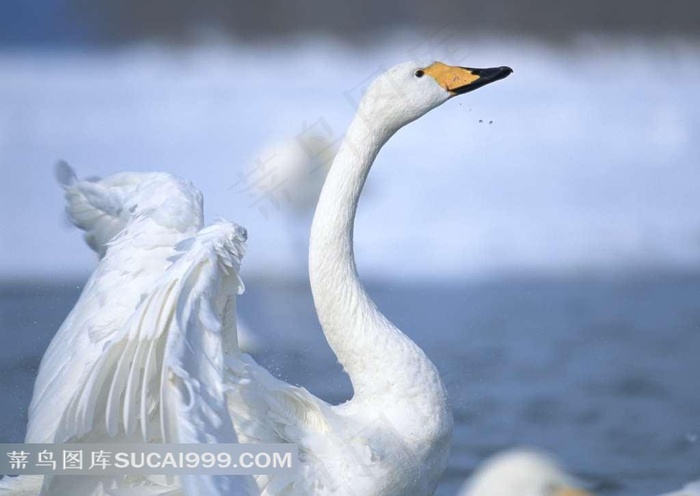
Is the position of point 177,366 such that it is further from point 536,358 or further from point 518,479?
point 536,358

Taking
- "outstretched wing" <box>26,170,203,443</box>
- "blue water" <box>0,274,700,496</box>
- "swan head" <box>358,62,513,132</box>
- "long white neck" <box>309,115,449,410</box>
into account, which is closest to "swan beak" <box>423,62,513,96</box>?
"swan head" <box>358,62,513,132</box>

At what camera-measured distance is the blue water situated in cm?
280

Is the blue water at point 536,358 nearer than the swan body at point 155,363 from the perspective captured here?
No

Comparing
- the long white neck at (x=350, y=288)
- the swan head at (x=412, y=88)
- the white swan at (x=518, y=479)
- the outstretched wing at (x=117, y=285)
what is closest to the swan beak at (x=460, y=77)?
the swan head at (x=412, y=88)

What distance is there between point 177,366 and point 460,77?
29.3 inches

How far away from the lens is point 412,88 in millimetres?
1798

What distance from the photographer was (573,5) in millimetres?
2562

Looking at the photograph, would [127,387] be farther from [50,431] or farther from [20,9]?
[20,9]

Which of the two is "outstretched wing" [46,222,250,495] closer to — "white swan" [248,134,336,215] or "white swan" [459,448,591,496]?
"white swan" [459,448,591,496]

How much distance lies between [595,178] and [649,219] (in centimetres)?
21

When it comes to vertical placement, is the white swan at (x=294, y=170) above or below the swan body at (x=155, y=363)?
above

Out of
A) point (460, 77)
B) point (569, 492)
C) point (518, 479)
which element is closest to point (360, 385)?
point (518, 479)

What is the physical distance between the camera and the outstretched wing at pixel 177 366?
4.56 feet

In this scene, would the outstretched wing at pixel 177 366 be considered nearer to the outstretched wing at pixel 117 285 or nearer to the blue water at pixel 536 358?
the outstretched wing at pixel 117 285
